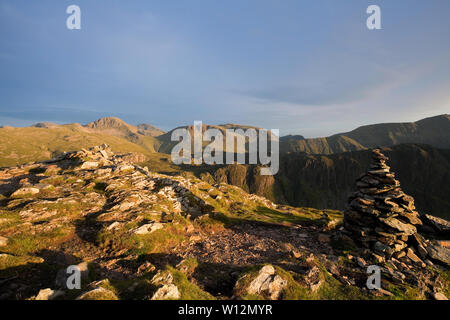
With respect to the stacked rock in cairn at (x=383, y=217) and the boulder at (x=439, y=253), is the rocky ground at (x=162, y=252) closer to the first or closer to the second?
the boulder at (x=439, y=253)

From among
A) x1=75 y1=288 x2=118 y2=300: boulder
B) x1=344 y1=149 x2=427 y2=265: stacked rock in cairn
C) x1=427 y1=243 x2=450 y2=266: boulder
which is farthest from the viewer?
x1=344 y1=149 x2=427 y2=265: stacked rock in cairn

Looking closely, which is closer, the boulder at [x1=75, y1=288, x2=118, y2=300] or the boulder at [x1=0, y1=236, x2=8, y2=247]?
the boulder at [x1=75, y1=288, x2=118, y2=300]

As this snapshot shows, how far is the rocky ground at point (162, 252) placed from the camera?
381 inches

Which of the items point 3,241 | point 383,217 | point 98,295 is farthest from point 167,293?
point 383,217

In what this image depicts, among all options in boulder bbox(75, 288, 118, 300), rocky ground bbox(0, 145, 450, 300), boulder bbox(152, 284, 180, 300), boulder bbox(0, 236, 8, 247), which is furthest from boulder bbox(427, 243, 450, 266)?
boulder bbox(0, 236, 8, 247)

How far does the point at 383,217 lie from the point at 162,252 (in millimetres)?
21242

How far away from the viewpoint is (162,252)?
15.4 m

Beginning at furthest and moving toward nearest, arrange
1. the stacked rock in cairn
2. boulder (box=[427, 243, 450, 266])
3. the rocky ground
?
the stacked rock in cairn → boulder (box=[427, 243, 450, 266]) → the rocky ground

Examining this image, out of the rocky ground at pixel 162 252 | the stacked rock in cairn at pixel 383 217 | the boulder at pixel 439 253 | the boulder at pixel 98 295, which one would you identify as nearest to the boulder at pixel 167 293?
the rocky ground at pixel 162 252

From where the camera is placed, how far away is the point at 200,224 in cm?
2248

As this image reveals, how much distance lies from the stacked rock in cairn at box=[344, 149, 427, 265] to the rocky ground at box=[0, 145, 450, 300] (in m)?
1.43

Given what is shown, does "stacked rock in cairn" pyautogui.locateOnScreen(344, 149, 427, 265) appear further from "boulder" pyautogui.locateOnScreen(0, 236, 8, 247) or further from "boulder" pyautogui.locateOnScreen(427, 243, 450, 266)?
"boulder" pyautogui.locateOnScreen(0, 236, 8, 247)

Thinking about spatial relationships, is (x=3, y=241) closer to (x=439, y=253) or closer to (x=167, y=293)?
(x=167, y=293)

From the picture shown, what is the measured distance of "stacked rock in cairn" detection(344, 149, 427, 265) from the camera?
17.0m
